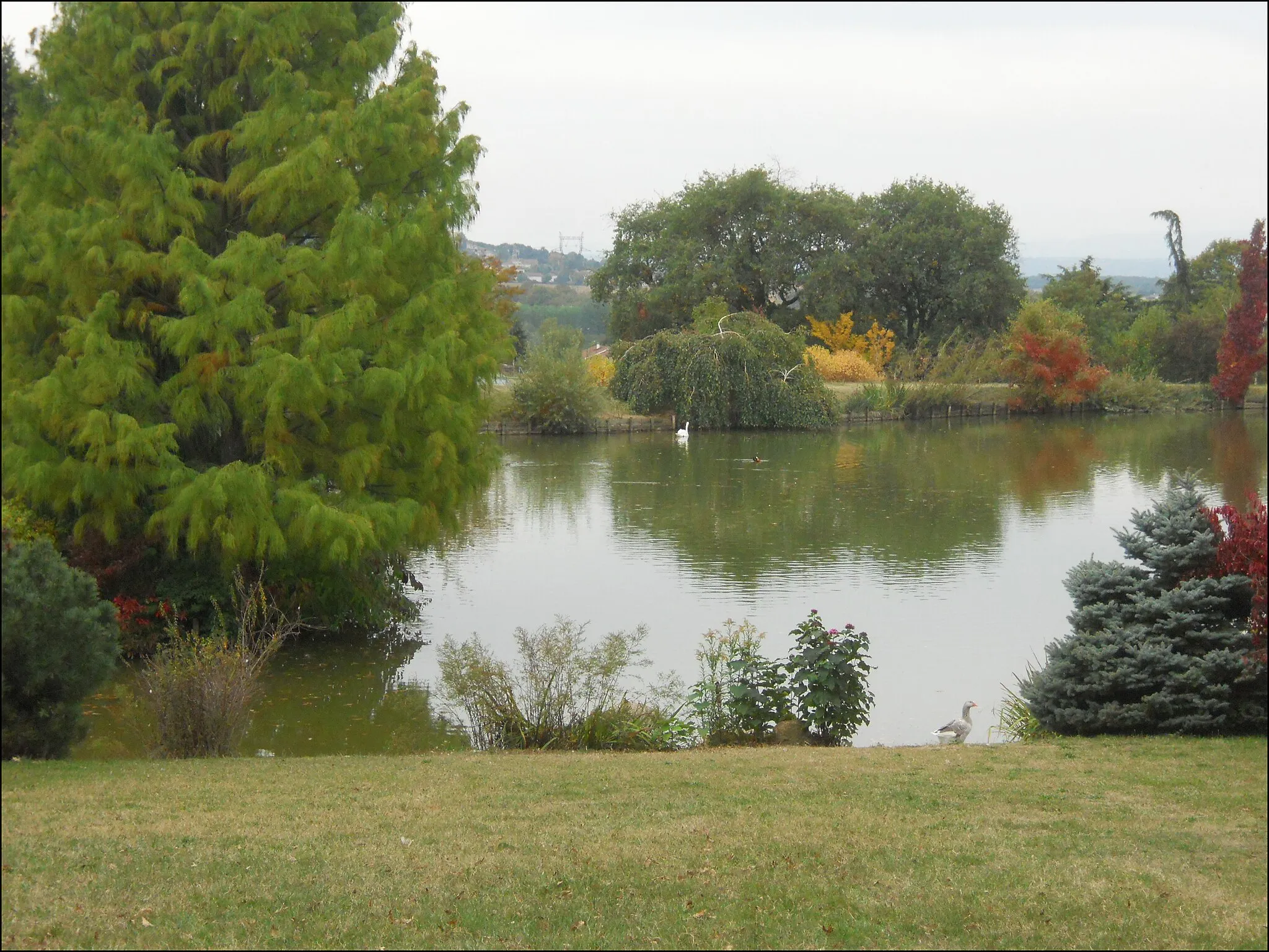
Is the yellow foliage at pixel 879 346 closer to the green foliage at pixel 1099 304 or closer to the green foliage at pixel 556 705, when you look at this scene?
the green foliage at pixel 1099 304

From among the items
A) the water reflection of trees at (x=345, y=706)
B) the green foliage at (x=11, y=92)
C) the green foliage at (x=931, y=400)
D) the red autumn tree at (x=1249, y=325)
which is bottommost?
the water reflection of trees at (x=345, y=706)

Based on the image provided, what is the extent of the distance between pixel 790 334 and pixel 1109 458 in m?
21.2

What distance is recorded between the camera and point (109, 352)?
17.4 ft

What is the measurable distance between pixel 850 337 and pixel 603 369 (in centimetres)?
1235

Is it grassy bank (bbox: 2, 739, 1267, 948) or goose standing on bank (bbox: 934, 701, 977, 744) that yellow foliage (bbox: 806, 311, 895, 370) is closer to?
goose standing on bank (bbox: 934, 701, 977, 744)

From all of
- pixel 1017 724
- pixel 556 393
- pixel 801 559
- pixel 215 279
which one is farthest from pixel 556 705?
pixel 556 393

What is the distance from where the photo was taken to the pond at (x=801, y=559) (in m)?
11.0

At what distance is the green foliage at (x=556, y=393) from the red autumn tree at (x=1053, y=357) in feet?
69.9

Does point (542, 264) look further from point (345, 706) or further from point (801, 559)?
point (345, 706)

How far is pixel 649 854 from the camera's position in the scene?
5723 millimetres

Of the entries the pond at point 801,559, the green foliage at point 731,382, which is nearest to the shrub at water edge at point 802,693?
the pond at point 801,559

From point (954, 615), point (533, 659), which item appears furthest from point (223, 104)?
point (954, 615)

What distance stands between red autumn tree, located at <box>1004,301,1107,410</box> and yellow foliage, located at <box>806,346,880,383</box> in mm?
27142

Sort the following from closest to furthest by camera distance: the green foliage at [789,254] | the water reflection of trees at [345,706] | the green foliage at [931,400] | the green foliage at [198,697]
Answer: the green foliage at [198,697] < the water reflection of trees at [345,706] < the green foliage at [931,400] < the green foliage at [789,254]
